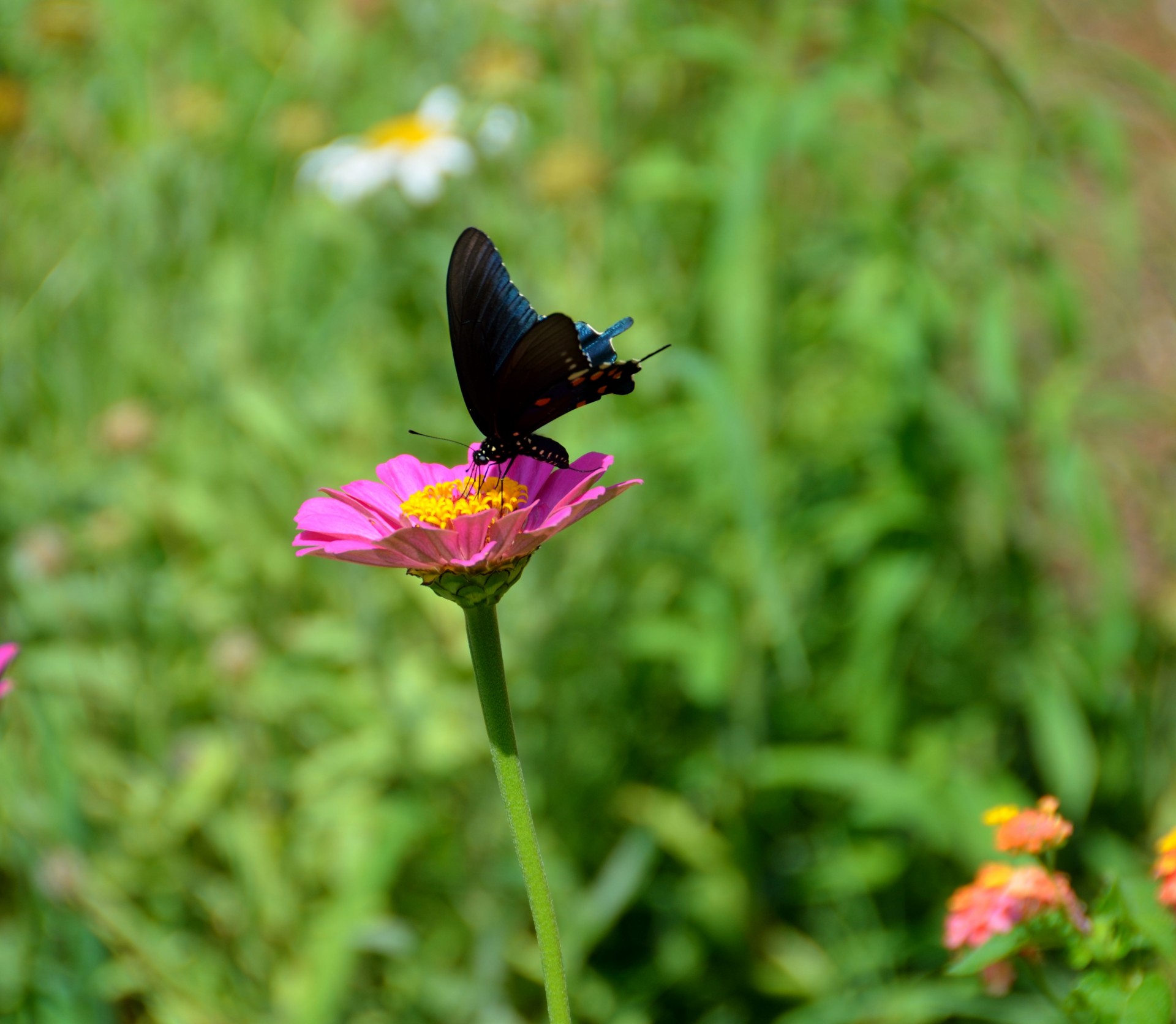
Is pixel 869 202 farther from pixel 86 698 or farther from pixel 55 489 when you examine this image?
pixel 86 698

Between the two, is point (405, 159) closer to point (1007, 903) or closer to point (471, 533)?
point (471, 533)

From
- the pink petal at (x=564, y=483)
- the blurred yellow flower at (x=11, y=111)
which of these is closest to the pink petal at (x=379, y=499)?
the pink petal at (x=564, y=483)

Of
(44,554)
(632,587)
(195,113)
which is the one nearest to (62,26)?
(195,113)

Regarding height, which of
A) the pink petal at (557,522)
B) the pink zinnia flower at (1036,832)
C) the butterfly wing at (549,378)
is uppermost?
the butterfly wing at (549,378)

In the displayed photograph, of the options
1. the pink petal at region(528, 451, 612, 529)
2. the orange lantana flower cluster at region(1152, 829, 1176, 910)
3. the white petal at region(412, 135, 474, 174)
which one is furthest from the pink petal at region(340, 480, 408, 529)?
the white petal at region(412, 135, 474, 174)

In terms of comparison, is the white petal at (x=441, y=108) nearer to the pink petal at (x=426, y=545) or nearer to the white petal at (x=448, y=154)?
the white petal at (x=448, y=154)

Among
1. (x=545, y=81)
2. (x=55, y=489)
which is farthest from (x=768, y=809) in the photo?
(x=545, y=81)
